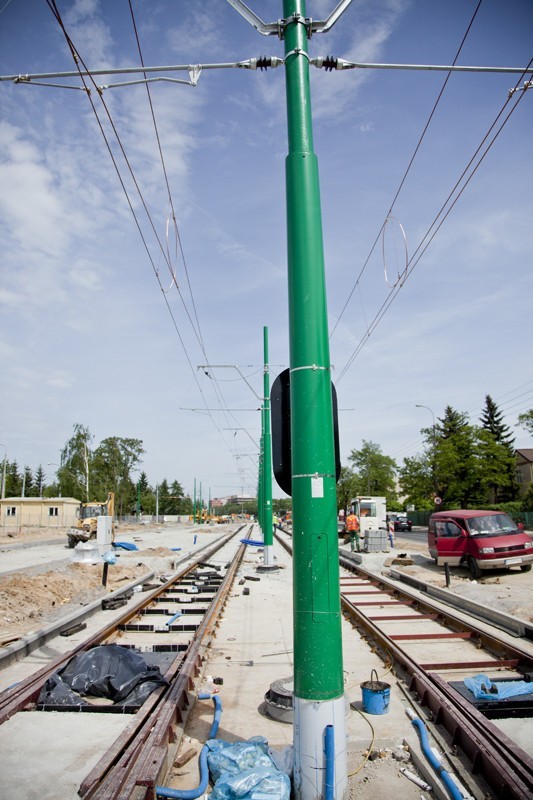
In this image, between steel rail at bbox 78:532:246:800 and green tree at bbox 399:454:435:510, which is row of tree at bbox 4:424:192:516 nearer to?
green tree at bbox 399:454:435:510

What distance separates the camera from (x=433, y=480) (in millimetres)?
54156

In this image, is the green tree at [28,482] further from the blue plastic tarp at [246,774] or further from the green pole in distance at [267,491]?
the blue plastic tarp at [246,774]

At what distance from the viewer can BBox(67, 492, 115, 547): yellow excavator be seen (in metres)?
30.8

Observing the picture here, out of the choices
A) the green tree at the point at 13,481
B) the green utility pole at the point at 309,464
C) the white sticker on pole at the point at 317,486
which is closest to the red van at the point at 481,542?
the green utility pole at the point at 309,464

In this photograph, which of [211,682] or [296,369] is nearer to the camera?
[296,369]

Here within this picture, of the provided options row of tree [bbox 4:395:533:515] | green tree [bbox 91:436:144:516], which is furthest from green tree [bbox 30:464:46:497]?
green tree [bbox 91:436:144:516]

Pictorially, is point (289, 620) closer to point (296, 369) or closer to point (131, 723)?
point (131, 723)

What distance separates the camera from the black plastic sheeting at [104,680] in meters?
5.69

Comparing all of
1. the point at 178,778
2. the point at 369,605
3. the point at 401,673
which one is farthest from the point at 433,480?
the point at 178,778

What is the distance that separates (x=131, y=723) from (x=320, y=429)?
3321mm

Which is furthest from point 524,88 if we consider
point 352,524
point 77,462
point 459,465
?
point 77,462

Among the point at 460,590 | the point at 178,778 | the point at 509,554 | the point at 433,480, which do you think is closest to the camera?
the point at 178,778

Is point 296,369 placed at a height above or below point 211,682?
above

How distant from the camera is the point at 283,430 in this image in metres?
4.30
